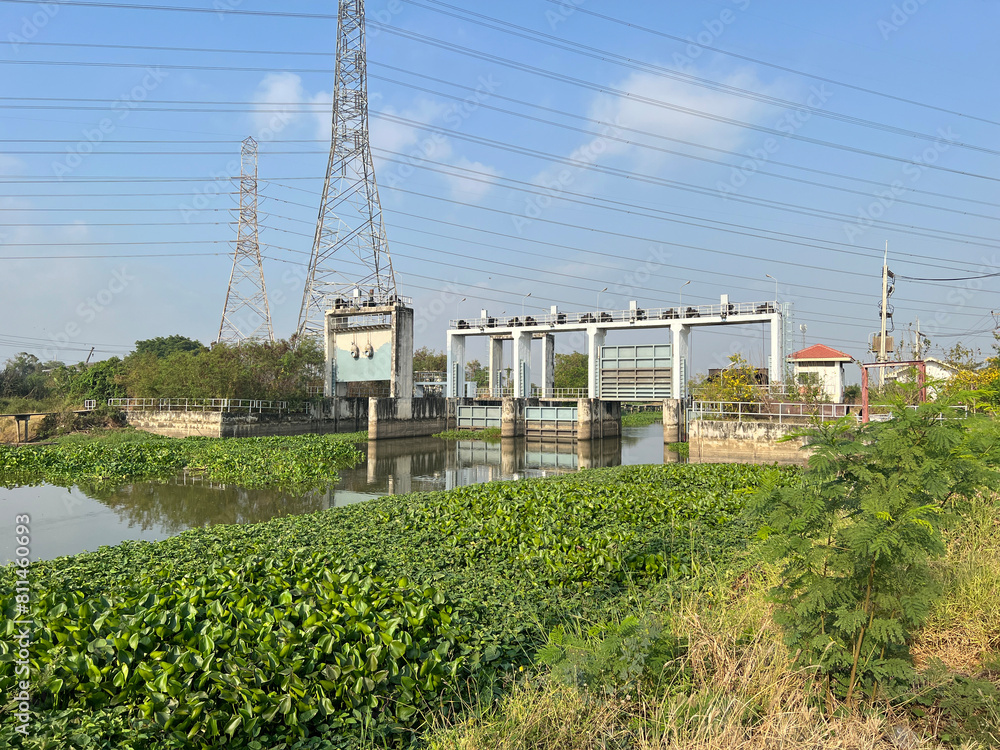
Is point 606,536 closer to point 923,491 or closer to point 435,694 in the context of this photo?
point 435,694

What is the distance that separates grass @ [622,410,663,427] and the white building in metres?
21.6

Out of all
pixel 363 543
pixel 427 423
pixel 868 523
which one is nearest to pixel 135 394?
pixel 427 423

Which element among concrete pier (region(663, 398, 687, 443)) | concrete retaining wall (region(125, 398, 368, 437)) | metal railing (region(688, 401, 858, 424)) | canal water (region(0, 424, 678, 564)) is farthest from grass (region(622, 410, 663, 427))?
concrete retaining wall (region(125, 398, 368, 437))

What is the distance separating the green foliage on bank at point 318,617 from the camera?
13.1ft

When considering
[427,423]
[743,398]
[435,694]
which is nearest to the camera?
[435,694]

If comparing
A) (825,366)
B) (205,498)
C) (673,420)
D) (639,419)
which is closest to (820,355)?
(825,366)

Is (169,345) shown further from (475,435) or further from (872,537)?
(872,537)

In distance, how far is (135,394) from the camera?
36188mm

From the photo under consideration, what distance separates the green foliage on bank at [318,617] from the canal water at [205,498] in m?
4.16

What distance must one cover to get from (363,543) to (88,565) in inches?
144

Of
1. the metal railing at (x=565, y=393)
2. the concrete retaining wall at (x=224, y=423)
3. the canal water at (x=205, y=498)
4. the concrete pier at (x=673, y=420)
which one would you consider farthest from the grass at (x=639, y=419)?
the concrete retaining wall at (x=224, y=423)

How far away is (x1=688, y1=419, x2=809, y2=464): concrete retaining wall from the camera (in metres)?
24.2

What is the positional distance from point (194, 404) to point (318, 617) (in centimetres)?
3340

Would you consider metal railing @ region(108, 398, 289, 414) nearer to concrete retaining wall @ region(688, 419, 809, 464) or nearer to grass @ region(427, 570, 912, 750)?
concrete retaining wall @ region(688, 419, 809, 464)
